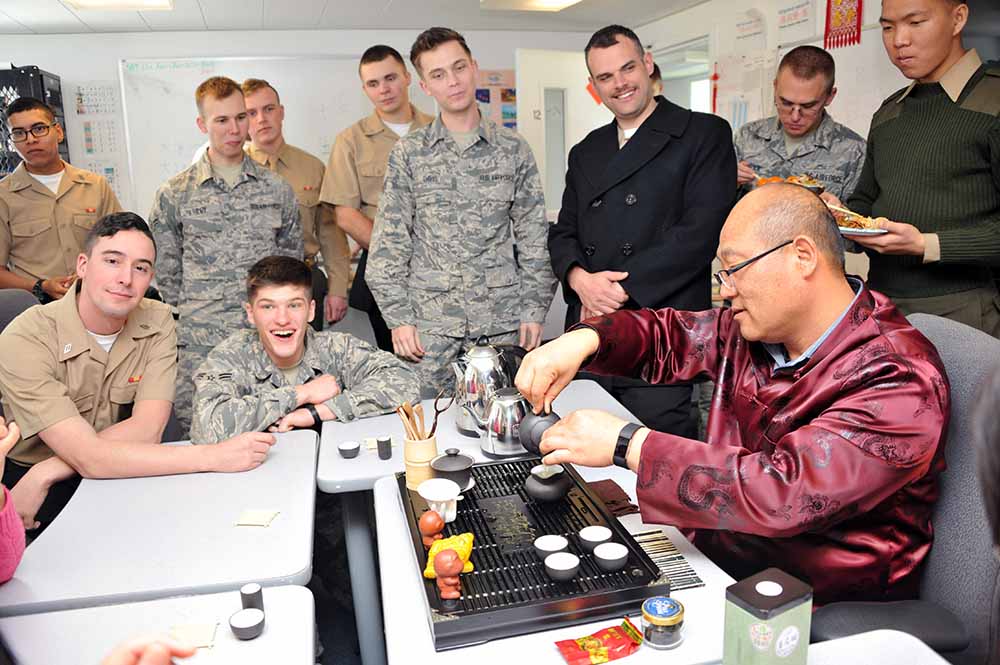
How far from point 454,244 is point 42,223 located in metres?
2.23

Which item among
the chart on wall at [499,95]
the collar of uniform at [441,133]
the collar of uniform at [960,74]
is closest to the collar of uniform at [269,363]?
the collar of uniform at [441,133]

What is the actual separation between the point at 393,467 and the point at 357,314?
2423mm

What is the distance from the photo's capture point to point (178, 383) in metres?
2.92

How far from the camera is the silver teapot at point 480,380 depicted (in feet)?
6.33

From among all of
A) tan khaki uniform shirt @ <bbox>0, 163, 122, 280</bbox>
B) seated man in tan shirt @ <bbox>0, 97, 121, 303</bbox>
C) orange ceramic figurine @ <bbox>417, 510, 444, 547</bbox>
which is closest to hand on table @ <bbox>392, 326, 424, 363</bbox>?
orange ceramic figurine @ <bbox>417, 510, 444, 547</bbox>

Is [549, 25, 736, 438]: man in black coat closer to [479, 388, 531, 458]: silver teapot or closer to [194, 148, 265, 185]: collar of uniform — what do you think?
[479, 388, 531, 458]: silver teapot

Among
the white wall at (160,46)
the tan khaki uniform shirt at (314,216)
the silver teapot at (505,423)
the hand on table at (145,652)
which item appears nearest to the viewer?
the hand on table at (145,652)

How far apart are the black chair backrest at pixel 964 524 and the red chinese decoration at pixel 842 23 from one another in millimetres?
3378

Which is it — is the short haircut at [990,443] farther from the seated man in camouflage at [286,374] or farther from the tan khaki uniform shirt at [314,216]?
the tan khaki uniform shirt at [314,216]

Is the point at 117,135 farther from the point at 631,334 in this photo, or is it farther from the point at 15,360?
the point at 631,334

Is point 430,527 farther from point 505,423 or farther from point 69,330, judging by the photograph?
point 69,330

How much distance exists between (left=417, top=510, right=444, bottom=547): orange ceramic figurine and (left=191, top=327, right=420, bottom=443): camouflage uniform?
2.99 ft

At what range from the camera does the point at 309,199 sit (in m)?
3.99

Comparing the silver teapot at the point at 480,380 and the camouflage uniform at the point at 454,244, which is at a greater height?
the camouflage uniform at the point at 454,244
